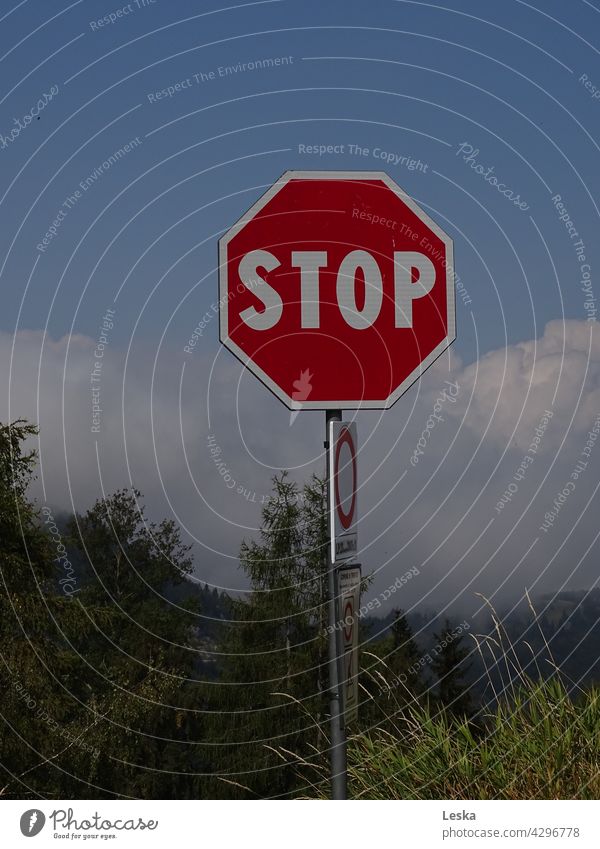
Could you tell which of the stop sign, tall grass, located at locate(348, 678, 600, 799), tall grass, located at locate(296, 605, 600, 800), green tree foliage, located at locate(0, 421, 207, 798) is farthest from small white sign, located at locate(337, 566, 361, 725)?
green tree foliage, located at locate(0, 421, 207, 798)

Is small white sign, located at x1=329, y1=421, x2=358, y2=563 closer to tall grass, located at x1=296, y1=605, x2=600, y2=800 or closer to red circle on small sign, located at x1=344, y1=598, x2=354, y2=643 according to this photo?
red circle on small sign, located at x1=344, y1=598, x2=354, y2=643

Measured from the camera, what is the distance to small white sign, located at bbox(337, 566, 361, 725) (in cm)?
518

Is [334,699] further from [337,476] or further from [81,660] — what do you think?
[81,660]

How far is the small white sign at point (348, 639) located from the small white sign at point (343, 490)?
13cm

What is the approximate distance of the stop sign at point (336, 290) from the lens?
527 centimetres

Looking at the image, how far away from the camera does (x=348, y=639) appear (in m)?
5.23

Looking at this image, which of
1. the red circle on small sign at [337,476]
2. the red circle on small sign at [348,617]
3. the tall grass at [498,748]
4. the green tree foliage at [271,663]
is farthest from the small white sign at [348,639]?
the green tree foliage at [271,663]

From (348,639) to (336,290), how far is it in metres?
1.83

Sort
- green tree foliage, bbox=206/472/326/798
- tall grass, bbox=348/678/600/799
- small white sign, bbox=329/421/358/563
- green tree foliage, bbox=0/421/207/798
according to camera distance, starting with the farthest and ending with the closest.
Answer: green tree foliage, bbox=206/472/326/798
green tree foliage, bbox=0/421/207/798
tall grass, bbox=348/678/600/799
small white sign, bbox=329/421/358/563

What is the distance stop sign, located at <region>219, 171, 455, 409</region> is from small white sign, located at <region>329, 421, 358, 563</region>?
0.57ft

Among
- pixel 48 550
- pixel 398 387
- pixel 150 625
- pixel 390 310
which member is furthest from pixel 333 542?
pixel 150 625

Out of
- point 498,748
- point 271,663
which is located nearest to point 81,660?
point 271,663
